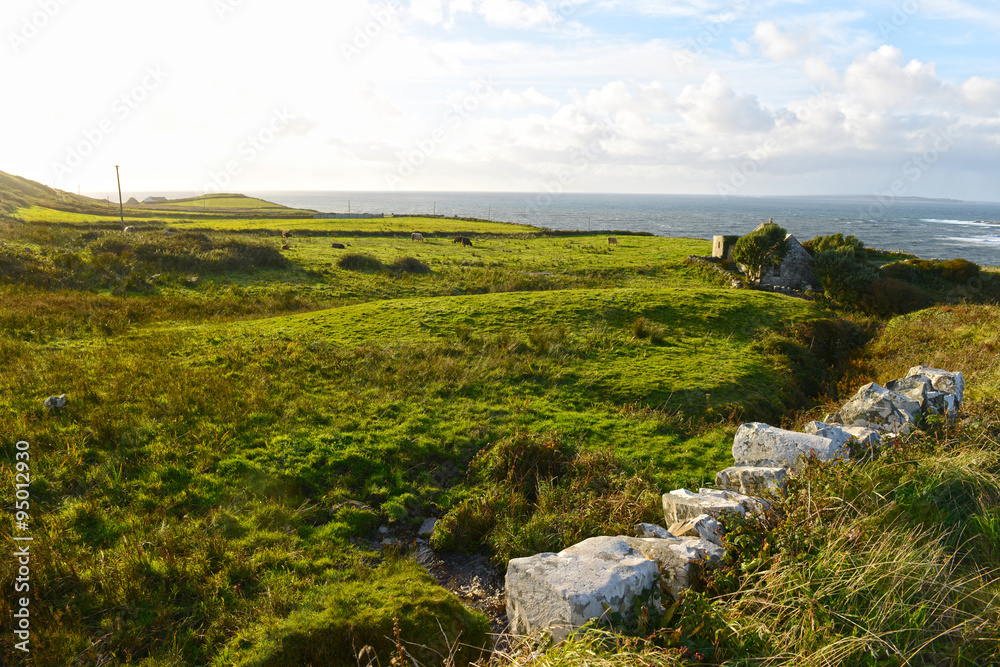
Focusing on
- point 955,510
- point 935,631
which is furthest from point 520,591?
point 955,510

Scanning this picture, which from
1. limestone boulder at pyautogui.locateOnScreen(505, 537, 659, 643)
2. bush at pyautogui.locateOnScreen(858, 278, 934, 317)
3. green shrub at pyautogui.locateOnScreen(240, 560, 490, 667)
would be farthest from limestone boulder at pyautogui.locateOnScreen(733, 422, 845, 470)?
bush at pyautogui.locateOnScreen(858, 278, 934, 317)

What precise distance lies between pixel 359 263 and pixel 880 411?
35959mm

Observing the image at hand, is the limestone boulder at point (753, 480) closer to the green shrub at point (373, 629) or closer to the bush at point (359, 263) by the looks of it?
the green shrub at point (373, 629)

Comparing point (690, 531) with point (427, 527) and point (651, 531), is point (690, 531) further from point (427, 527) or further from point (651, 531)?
point (427, 527)

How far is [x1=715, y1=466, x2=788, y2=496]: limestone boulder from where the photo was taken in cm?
798

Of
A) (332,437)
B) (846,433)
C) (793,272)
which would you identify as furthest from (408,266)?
(846,433)

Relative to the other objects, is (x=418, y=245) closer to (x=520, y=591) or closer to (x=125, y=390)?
(x=125, y=390)

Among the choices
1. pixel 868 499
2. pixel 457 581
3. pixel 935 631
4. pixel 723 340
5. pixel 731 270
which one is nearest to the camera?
pixel 935 631

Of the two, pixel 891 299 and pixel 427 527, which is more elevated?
pixel 891 299

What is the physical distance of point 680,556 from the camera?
6.48 m

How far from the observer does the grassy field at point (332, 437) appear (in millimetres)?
6863

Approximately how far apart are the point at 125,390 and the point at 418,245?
4278 cm

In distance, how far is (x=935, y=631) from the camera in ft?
15.7

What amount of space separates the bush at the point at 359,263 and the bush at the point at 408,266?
1102mm
